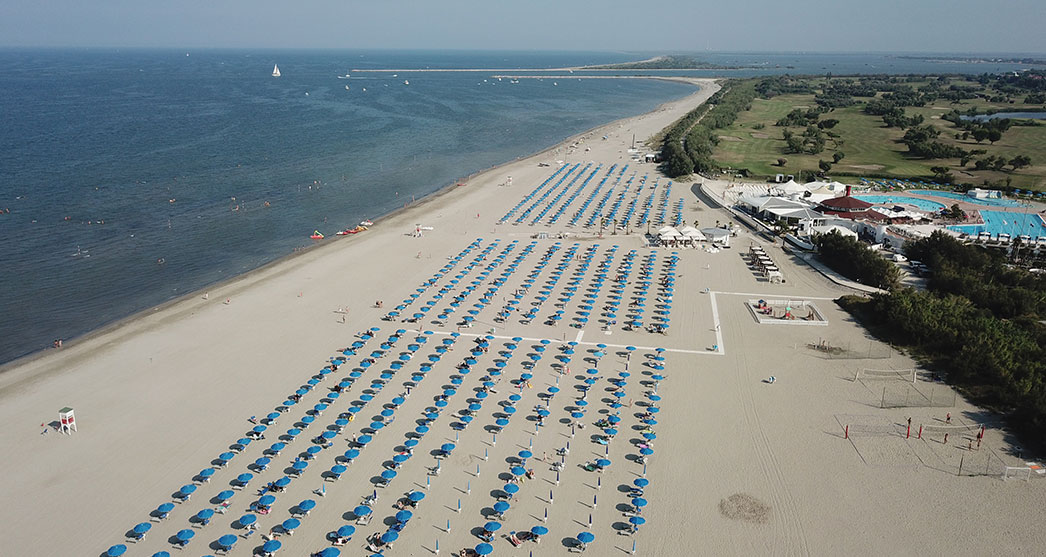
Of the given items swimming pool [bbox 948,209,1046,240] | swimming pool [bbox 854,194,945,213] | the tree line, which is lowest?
the tree line

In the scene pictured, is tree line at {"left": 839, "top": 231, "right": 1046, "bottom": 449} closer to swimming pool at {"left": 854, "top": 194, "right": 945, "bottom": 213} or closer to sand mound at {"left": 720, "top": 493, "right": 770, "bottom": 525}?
sand mound at {"left": 720, "top": 493, "right": 770, "bottom": 525}

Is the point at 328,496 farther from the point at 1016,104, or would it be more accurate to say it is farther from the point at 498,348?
the point at 1016,104

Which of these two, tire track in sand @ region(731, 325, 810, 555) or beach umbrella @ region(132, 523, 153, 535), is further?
tire track in sand @ region(731, 325, 810, 555)

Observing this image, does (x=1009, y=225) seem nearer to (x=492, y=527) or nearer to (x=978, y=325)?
(x=978, y=325)

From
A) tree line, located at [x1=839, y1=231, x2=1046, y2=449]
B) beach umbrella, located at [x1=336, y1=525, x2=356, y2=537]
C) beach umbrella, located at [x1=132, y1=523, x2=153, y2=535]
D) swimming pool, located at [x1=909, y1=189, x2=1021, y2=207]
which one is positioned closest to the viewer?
beach umbrella, located at [x1=336, y1=525, x2=356, y2=537]

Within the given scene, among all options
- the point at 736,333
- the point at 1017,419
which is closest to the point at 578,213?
the point at 736,333

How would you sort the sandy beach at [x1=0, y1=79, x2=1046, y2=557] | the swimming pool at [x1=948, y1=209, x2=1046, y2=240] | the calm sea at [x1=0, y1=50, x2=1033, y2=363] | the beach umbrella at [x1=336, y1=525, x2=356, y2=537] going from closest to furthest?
the beach umbrella at [x1=336, y1=525, x2=356, y2=537], the sandy beach at [x1=0, y1=79, x2=1046, y2=557], the calm sea at [x1=0, y1=50, x2=1033, y2=363], the swimming pool at [x1=948, y1=209, x2=1046, y2=240]

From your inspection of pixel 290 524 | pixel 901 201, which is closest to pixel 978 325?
pixel 290 524

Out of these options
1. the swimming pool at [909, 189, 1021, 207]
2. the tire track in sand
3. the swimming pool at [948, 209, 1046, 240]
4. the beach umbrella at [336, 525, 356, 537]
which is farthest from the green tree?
the beach umbrella at [336, 525, 356, 537]
